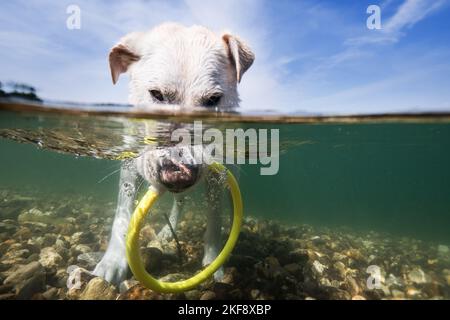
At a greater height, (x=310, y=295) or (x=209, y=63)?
(x=209, y=63)

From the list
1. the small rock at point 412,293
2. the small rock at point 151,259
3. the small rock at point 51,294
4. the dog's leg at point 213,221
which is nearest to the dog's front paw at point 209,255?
the dog's leg at point 213,221

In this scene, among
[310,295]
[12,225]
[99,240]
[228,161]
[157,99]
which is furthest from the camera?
[12,225]

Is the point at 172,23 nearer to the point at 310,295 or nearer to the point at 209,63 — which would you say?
the point at 209,63

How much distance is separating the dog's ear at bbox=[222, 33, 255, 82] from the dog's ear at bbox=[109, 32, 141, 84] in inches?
50.8

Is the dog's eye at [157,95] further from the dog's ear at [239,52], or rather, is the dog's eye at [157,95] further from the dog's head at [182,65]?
the dog's ear at [239,52]

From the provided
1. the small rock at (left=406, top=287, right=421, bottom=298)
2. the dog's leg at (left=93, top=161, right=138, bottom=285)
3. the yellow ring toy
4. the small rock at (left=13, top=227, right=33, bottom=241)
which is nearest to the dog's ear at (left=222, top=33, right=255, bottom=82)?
the yellow ring toy

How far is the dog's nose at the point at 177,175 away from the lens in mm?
3512

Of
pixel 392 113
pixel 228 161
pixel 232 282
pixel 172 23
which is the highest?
pixel 172 23

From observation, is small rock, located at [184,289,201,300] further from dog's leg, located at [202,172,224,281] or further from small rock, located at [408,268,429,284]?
small rock, located at [408,268,429,284]

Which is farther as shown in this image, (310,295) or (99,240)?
(99,240)

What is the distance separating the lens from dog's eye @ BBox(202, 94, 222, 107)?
13.3 feet

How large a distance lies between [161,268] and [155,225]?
10.2ft

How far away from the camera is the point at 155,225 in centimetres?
793

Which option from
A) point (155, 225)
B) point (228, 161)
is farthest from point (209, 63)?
point (155, 225)
